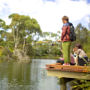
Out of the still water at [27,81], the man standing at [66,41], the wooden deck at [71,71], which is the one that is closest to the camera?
the wooden deck at [71,71]

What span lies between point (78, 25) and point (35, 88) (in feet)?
89.3

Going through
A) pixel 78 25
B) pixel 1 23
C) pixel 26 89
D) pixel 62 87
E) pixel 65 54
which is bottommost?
pixel 26 89

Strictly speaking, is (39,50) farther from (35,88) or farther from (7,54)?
(35,88)

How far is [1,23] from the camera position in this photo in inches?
2002

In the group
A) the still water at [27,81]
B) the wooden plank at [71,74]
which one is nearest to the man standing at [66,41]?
the wooden plank at [71,74]

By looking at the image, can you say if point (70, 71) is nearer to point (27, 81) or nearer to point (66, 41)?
point (66, 41)

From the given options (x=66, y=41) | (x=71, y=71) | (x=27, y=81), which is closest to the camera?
(x=71, y=71)

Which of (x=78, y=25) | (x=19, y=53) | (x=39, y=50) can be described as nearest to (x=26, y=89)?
(x=78, y=25)

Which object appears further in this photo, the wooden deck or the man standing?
the man standing

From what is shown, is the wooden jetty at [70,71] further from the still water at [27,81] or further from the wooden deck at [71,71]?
the still water at [27,81]

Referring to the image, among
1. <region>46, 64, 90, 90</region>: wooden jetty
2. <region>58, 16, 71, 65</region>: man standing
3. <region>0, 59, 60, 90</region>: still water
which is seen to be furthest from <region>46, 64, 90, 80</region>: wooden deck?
<region>0, 59, 60, 90</region>: still water

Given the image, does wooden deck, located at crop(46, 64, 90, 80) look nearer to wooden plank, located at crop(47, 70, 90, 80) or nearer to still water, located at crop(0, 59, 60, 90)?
wooden plank, located at crop(47, 70, 90, 80)

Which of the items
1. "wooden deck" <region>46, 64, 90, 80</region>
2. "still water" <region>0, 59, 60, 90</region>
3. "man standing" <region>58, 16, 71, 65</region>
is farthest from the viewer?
"still water" <region>0, 59, 60, 90</region>

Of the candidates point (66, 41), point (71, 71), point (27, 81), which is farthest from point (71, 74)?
point (27, 81)
